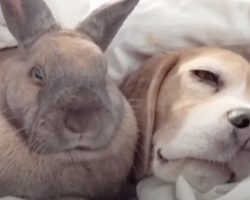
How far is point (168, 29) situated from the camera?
1.47m

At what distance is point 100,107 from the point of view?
1160 mm

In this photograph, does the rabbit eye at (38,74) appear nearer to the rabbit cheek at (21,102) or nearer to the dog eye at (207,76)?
the rabbit cheek at (21,102)

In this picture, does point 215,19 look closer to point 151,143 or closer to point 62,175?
point 151,143

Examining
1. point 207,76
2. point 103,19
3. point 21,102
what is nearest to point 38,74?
point 21,102

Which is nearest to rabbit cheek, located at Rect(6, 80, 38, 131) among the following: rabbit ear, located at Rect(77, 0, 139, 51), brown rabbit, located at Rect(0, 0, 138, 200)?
brown rabbit, located at Rect(0, 0, 138, 200)

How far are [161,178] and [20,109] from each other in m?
0.25

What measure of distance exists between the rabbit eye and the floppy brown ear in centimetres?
21

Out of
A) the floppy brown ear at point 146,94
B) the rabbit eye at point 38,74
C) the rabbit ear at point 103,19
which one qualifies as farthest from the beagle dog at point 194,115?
the rabbit eye at point 38,74

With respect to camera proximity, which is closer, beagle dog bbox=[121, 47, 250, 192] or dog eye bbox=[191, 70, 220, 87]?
beagle dog bbox=[121, 47, 250, 192]

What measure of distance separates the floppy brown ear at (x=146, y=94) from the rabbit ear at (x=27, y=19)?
0.19m

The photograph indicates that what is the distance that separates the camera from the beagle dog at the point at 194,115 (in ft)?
3.80

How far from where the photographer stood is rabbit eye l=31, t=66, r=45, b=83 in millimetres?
1191

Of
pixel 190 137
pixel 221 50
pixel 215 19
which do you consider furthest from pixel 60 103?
pixel 215 19

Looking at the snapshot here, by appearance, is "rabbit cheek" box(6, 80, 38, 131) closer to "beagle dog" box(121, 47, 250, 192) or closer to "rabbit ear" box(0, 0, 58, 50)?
"rabbit ear" box(0, 0, 58, 50)
